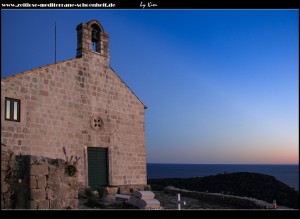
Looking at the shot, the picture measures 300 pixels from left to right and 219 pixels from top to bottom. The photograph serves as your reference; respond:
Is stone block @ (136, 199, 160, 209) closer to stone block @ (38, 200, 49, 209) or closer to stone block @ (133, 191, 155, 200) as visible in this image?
stone block @ (133, 191, 155, 200)

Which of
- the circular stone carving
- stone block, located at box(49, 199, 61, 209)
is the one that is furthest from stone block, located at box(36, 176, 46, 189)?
the circular stone carving

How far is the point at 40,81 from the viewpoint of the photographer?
15.6 m

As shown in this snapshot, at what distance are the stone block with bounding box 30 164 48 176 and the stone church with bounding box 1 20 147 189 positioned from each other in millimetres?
3880

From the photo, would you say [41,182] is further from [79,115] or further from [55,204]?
[79,115]

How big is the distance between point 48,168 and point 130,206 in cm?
402

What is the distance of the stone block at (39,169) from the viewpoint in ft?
34.6

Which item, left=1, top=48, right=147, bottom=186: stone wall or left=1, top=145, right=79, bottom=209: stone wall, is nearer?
left=1, top=145, right=79, bottom=209: stone wall

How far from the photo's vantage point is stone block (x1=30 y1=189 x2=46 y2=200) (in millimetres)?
10391

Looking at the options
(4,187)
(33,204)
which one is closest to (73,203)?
(33,204)

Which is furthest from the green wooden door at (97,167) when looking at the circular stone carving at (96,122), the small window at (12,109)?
the small window at (12,109)

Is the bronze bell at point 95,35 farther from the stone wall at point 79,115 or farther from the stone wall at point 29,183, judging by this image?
the stone wall at point 29,183

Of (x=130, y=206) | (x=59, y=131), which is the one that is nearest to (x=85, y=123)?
(x=59, y=131)

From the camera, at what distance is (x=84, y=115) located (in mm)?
17344

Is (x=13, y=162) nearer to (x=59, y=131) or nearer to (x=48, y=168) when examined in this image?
(x=48, y=168)
